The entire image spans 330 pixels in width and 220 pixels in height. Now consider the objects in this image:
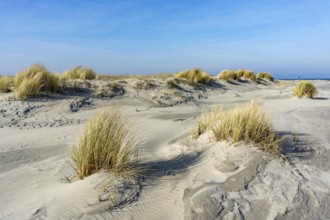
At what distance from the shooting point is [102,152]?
4199 millimetres

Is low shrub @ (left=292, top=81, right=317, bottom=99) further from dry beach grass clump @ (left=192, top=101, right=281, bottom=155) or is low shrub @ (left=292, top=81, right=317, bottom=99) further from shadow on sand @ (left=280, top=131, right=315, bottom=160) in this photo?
dry beach grass clump @ (left=192, top=101, right=281, bottom=155)

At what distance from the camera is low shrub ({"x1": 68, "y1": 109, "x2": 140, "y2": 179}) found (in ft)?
13.8

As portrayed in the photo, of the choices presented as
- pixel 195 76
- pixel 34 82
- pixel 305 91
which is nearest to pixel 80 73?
pixel 34 82

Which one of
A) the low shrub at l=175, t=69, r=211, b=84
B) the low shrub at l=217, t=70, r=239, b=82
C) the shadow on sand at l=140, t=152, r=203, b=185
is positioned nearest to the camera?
the shadow on sand at l=140, t=152, r=203, b=185

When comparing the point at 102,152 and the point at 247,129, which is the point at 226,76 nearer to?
the point at 247,129

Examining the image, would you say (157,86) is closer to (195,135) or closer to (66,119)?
(66,119)

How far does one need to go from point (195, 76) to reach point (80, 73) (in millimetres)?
5853

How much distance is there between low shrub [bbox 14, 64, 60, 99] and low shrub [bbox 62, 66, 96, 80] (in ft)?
9.59

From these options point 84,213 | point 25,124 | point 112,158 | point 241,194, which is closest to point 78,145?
point 112,158

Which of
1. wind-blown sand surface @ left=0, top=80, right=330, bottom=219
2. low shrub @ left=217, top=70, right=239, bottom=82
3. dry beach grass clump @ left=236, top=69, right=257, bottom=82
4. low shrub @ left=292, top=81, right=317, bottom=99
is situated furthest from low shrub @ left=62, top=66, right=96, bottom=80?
dry beach grass clump @ left=236, top=69, right=257, bottom=82

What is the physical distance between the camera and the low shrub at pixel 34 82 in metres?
10.0

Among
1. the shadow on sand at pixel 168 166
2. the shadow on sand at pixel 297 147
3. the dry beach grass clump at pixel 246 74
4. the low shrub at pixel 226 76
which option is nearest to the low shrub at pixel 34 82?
the shadow on sand at pixel 168 166

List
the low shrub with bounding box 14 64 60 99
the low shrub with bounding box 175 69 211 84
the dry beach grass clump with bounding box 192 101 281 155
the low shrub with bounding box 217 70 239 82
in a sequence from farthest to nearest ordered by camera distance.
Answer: the low shrub with bounding box 217 70 239 82 → the low shrub with bounding box 175 69 211 84 → the low shrub with bounding box 14 64 60 99 → the dry beach grass clump with bounding box 192 101 281 155

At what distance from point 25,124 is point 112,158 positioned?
16.0ft
